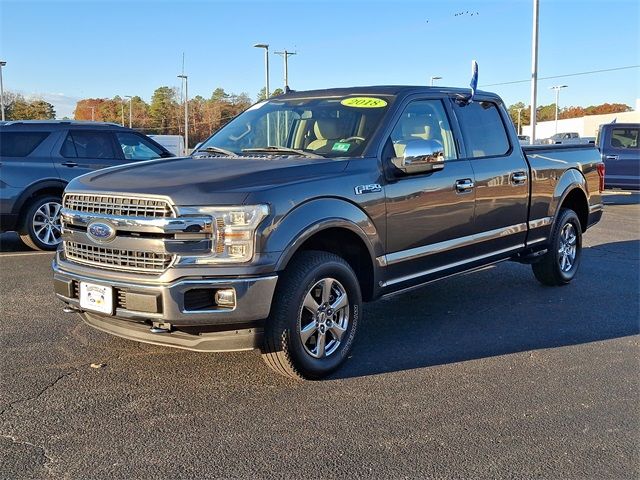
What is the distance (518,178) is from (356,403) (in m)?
3.17

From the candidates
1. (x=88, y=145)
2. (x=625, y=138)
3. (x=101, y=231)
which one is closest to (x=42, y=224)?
(x=88, y=145)

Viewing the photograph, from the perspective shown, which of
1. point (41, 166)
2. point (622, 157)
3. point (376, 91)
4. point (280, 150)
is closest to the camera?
point (280, 150)

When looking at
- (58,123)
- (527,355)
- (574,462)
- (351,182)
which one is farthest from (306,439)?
(58,123)

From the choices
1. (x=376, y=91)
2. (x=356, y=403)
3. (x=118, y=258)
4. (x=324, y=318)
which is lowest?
(x=356, y=403)

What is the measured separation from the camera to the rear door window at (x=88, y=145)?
355 inches

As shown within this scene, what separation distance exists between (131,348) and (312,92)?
2.63 metres

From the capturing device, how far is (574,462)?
3047mm

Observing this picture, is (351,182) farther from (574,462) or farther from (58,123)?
(58,123)

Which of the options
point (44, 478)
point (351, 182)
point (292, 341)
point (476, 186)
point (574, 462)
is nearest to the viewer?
point (44, 478)

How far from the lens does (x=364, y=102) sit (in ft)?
16.1

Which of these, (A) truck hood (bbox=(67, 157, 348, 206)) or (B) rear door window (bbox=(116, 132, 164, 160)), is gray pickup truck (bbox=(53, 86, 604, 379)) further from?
(B) rear door window (bbox=(116, 132, 164, 160))

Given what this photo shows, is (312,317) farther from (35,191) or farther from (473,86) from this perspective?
(35,191)

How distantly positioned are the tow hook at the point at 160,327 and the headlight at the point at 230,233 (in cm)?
38

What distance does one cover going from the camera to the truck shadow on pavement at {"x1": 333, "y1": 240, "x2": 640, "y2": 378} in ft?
15.1
